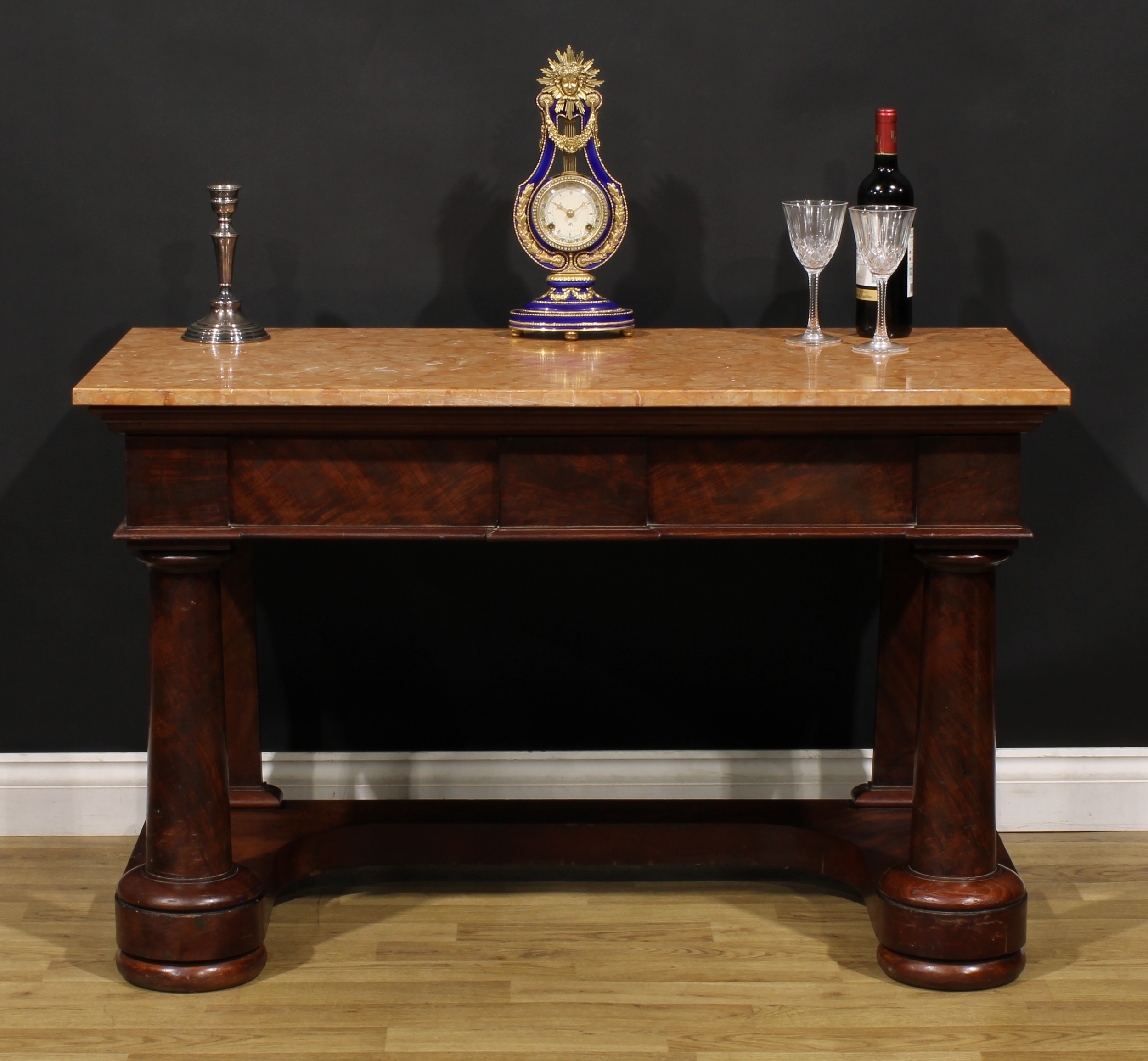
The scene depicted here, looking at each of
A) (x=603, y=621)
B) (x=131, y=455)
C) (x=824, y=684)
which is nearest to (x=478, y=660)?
(x=603, y=621)

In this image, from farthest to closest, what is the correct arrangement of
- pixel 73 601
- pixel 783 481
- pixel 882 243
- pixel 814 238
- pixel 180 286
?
pixel 73 601 < pixel 180 286 < pixel 814 238 < pixel 882 243 < pixel 783 481

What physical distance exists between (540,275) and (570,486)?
66cm

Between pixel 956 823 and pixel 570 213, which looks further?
pixel 570 213

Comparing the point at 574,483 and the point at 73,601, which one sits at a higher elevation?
the point at 574,483

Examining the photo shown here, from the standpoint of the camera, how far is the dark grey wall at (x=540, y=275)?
250 centimetres

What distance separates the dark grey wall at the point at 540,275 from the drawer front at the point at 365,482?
2.01 feet

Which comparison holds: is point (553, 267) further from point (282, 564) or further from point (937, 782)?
point (937, 782)

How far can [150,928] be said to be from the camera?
2.20 m

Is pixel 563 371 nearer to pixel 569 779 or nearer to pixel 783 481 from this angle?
pixel 783 481

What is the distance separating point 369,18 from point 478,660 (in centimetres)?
108

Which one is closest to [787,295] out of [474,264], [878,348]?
[878,348]

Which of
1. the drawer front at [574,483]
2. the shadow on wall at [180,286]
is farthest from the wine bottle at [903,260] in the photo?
the shadow on wall at [180,286]

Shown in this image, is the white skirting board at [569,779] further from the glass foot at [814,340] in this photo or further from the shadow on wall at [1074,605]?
the glass foot at [814,340]

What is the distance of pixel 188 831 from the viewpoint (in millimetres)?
2174
